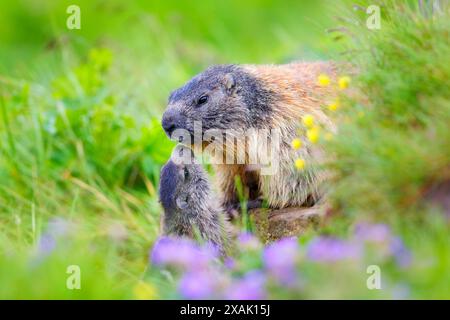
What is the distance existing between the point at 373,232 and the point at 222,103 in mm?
2399

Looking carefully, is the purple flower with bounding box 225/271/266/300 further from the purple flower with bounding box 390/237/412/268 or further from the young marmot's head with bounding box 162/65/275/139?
the young marmot's head with bounding box 162/65/275/139

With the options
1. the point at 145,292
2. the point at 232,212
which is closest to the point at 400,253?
the point at 145,292

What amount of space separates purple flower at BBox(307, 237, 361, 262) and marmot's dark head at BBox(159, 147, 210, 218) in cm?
172

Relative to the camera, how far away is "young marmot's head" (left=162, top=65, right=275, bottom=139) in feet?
19.6

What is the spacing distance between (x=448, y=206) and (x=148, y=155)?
3720 mm

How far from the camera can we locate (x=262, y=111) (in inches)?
238

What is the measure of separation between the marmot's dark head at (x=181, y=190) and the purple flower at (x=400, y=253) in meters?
2.00

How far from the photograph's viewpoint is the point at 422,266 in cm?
365

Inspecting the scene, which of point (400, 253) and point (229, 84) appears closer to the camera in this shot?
point (400, 253)

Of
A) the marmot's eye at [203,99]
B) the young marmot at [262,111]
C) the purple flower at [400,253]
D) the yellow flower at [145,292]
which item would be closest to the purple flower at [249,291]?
the yellow flower at [145,292]

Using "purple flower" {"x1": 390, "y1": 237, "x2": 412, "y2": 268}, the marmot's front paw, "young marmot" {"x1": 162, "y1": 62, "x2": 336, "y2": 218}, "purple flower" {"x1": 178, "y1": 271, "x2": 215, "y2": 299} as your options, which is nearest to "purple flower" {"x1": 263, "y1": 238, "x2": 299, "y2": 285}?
"purple flower" {"x1": 178, "y1": 271, "x2": 215, "y2": 299}

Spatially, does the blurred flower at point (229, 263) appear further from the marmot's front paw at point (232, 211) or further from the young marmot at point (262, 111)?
the young marmot at point (262, 111)

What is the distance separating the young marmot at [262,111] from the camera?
5.82m

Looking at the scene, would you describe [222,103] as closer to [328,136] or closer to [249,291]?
[328,136]
